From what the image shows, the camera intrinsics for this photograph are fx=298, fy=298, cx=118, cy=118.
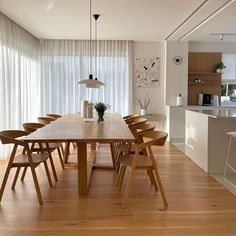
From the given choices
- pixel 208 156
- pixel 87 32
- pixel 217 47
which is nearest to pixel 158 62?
pixel 217 47

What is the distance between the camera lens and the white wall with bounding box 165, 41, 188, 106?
7355 mm

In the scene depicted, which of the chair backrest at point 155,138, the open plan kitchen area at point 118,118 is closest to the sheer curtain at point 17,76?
the open plan kitchen area at point 118,118

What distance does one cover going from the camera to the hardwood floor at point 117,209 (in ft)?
8.62

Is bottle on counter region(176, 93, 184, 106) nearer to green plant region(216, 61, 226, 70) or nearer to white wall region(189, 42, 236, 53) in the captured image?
green plant region(216, 61, 226, 70)

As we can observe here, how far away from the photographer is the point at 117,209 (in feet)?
10.1

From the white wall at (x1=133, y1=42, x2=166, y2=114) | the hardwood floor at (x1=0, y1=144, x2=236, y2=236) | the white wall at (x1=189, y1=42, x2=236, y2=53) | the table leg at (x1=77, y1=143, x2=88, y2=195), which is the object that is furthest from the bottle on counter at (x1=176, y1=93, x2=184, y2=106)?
the table leg at (x1=77, y1=143, x2=88, y2=195)

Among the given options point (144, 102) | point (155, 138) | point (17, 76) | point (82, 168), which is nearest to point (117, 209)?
point (82, 168)

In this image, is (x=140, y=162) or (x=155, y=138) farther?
(x=155, y=138)

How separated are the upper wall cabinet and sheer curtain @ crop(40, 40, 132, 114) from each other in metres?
1.58

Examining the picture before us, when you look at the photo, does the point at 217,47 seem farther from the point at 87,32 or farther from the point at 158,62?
the point at 87,32

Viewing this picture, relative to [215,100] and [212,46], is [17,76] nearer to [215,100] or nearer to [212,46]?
[215,100]

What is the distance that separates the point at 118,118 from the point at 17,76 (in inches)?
92.2

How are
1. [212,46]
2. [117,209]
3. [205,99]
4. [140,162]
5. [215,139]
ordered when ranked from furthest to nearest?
[212,46]
[205,99]
[215,139]
[140,162]
[117,209]

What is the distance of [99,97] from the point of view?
7703mm
